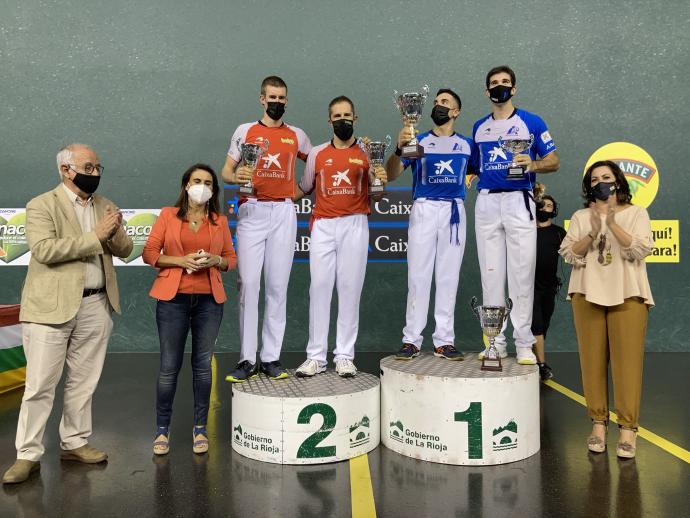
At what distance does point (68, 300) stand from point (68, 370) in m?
0.44

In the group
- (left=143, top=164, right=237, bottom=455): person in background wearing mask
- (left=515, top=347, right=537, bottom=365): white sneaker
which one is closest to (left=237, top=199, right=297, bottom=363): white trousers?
(left=143, top=164, right=237, bottom=455): person in background wearing mask

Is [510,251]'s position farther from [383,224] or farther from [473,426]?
[383,224]

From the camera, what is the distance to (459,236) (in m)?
3.74

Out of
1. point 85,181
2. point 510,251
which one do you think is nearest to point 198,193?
point 85,181

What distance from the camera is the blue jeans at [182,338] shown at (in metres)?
3.14

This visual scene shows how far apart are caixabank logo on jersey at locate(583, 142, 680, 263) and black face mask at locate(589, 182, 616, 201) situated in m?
4.03

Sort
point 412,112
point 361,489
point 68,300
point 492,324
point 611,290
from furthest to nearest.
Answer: point 412,112, point 492,324, point 611,290, point 68,300, point 361,489

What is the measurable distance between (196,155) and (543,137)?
4.36 meters

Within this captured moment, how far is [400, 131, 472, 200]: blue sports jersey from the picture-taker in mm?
3748

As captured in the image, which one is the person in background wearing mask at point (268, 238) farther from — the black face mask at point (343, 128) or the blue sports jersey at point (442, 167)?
the blue sports jersey at point (442, 167)

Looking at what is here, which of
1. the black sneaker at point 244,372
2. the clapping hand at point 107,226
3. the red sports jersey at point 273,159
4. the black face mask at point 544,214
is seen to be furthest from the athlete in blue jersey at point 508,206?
the clapping hand at point 107,226

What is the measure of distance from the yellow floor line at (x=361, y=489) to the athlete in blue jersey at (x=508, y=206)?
1.08 metres

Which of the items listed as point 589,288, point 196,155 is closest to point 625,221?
point 589,288

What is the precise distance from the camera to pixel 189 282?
3137 millimetres
